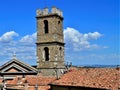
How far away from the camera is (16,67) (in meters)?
40.5

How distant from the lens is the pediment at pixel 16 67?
4025 cm

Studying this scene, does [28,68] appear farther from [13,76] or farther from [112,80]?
[112,80]

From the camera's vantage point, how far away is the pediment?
132 ft

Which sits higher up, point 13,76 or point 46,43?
point 46,43

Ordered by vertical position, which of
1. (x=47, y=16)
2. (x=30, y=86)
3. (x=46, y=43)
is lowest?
(x=30, y=86)

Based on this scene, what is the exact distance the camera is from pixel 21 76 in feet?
131

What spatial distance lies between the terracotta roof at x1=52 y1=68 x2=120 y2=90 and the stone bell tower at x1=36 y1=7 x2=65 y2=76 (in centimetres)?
1252

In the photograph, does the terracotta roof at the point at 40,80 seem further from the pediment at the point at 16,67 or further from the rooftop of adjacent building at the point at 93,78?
the rooftop of adjacent building at the point at 93,78

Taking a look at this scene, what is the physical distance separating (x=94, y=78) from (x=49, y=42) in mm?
17747

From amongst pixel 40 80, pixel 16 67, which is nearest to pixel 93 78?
pixel 40 80

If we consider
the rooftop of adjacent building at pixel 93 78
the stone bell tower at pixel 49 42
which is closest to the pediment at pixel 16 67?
the stone bell tower at pixel 49 42

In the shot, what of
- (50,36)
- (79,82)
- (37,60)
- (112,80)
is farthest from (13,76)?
(112,80)

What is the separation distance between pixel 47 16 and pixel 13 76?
8.75 meters

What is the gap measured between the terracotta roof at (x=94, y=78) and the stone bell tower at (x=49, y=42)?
12519 millimetres
